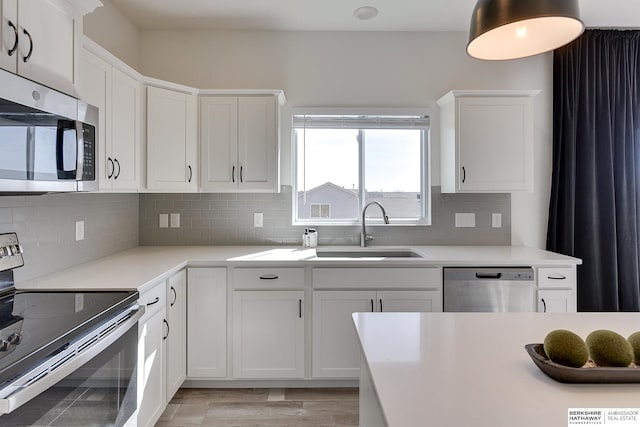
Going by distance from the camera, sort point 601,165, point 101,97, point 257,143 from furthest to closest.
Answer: point 601,165 < point 257,143 < point 101,97

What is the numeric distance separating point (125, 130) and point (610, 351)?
8.42 ft

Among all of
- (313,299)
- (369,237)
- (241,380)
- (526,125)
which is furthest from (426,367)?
(526,125)

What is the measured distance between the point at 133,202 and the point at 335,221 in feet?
5.45

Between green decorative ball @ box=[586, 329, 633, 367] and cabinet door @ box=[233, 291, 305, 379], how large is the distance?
188cm

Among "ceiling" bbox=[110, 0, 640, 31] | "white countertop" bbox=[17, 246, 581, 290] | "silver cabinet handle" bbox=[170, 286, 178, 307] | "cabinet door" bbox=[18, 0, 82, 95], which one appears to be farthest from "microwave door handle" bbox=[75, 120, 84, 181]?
"ceiling" bbox=[110, 0, 640, 31]

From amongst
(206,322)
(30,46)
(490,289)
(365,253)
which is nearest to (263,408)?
(206,322)

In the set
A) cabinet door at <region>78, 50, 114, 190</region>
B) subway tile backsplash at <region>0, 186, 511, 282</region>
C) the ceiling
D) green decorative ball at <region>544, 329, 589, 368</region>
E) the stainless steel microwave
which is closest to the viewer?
green decorative ball at <region>544, 329, 589, 368</region>

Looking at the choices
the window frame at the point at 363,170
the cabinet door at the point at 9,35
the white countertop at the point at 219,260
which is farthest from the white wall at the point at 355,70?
the cabinet door at the point at 9,35

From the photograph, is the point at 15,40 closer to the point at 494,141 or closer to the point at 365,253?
the point at 365,253

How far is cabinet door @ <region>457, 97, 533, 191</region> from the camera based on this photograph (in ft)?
9.53

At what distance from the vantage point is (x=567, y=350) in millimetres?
880

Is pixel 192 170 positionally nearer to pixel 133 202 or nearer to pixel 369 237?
pixel 133 202

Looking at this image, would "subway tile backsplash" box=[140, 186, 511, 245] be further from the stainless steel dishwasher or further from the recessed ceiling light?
the recessed ceiling light

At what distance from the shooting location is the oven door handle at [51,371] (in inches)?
38.1
